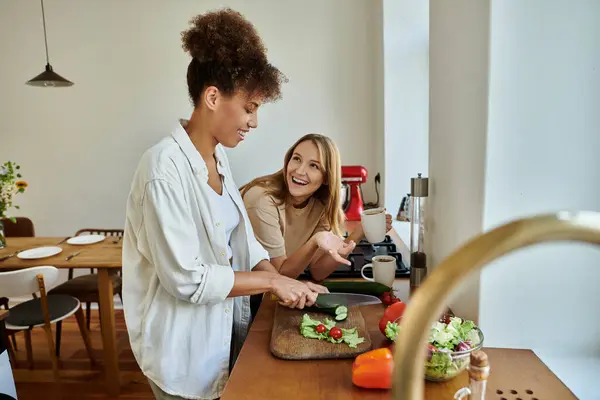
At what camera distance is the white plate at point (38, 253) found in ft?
7.58

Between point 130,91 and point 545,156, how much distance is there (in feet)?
10.3

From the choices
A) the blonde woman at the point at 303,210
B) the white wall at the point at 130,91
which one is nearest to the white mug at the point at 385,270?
the blonde woman at the point at 303,210

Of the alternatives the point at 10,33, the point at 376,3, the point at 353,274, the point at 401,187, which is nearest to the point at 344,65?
the point at 376,3

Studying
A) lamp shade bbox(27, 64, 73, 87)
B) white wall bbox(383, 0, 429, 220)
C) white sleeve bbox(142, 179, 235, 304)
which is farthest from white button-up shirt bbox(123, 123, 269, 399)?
lamp shade bbox(27, 64, 73, 87)

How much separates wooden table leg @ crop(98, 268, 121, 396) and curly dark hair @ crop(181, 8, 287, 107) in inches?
61.3

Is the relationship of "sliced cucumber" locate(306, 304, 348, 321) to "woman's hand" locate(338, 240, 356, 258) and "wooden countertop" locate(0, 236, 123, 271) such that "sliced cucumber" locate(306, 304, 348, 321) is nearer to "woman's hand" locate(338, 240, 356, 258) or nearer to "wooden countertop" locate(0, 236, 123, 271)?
"woman's hand" locate(338, 240, 356, 258)

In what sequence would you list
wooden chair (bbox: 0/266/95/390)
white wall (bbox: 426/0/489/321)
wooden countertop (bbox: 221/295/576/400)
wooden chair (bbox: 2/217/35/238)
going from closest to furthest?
wooden countertop (bbox: 221/295/576/400) < white wall (bbox: 426/0/489/321) < wooden chair (bbox: 0/266/95/390) < wooden chair (bbox: 2/217/35/238)

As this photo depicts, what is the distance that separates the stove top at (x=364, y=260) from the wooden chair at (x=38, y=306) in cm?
138

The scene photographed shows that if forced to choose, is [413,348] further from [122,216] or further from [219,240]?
[122,216]

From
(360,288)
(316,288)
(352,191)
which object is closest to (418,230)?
(360,288)

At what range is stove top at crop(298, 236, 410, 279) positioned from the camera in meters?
1.45

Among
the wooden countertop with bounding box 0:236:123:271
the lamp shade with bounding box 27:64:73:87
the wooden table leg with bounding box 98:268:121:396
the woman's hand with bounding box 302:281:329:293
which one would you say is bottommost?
the wooden table leg with bounding box 98:268:121:396

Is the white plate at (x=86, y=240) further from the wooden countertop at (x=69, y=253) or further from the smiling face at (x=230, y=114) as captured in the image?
the smiling face at (x=230, y=114)

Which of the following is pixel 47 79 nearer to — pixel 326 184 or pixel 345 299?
pixel 326 184
